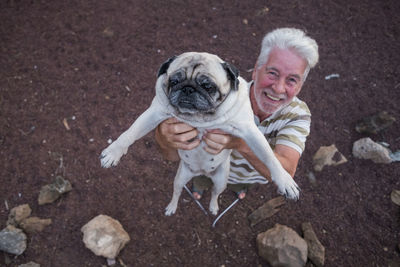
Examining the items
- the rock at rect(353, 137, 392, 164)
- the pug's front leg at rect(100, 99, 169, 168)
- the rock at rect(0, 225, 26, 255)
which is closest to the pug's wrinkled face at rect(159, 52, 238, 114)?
the pug's front leg at rect(100, 99, 169, 168)

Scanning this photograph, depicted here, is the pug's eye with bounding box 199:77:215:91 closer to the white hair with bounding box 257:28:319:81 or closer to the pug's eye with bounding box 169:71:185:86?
the pug's eye with bounding box 169:71:185:86

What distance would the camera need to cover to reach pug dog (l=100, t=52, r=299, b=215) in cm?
179

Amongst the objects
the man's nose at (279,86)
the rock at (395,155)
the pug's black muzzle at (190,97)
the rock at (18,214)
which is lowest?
the rock at (395,155)

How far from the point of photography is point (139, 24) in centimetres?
479

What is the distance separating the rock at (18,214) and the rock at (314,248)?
329cm

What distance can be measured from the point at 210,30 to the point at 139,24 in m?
1.25

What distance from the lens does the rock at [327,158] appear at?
3645mm

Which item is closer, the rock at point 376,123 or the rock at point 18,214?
the rock at point 18,214

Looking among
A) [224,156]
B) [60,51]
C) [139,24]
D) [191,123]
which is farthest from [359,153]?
[60,51]

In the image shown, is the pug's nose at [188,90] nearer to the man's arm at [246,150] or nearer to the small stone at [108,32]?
the man's arm at [246,150]

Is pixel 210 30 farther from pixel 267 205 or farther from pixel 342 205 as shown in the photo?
pixel 342 205

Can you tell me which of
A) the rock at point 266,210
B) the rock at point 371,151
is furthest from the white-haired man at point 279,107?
A: the rock at point 371,151

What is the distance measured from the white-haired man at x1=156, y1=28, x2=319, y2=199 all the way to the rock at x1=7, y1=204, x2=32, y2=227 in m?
2.15

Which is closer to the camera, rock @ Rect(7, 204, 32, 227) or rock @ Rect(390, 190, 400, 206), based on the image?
rock @ Rect(7, 204, 32, 227)
